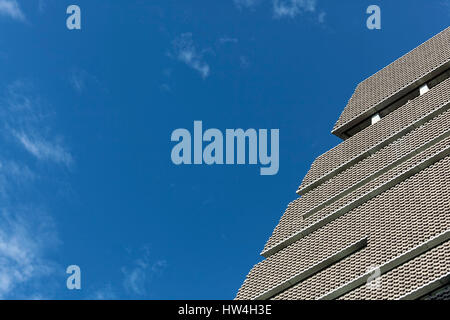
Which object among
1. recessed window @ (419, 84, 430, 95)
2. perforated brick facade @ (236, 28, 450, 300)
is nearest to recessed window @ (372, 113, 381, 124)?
perforated brick facade @ (236, 28, 450, 300)

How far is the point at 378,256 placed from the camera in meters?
21.6

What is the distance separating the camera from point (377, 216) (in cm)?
2458

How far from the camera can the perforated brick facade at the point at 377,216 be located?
20.1 m

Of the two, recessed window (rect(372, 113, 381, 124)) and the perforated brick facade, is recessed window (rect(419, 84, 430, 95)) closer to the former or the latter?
the perforated brick facade

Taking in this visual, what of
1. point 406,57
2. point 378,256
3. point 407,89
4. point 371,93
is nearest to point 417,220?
point 378,256

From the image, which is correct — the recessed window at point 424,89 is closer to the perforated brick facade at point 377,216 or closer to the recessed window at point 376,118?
the perforated brick facade at point 377,216

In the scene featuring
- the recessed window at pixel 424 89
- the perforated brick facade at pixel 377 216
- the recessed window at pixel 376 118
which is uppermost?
the recessed window at pixel 424 89

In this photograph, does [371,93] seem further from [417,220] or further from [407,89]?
[417,220]

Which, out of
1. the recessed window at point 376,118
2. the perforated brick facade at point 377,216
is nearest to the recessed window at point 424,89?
the perforated brick facade at point 377,216

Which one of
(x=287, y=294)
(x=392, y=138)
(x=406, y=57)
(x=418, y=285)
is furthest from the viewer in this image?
(x=406, y=57)

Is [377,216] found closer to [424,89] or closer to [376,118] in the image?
[376,118]

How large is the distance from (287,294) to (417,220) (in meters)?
6.48

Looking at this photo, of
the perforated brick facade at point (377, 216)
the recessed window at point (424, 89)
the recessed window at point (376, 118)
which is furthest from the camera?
the recessed window at point (376, 118)
